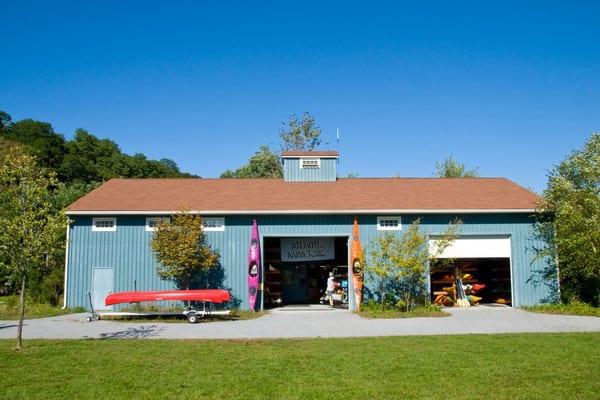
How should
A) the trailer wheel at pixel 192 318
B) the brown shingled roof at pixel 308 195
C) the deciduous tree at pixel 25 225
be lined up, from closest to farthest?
the deciduous tree at pixel 25 225 → the trailer wheel at pixel 192 318 → the brown shingled roof at pixel 308 195

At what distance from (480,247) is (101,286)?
1501 cm

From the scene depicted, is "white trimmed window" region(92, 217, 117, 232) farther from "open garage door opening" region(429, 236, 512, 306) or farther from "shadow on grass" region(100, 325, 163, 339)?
"open garage door opening" region(429, 236, 512, 306)

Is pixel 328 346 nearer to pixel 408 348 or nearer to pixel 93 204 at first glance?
pixel 408 348

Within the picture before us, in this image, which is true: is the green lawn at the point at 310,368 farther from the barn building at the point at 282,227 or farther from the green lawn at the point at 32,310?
the barn building at the point at 282,227

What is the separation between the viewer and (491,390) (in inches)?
287

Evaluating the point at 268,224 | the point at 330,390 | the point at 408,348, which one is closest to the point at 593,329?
the point at 408,348

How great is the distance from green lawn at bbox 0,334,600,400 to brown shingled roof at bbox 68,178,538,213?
856 cm

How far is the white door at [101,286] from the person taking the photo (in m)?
18.9

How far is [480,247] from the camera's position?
20.0 meters

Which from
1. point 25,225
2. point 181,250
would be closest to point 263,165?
point 181,250

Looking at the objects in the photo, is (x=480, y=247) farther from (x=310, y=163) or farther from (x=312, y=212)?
(x=310, y=163)

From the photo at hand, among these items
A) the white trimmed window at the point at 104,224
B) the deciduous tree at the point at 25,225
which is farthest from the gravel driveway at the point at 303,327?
the white trimmed window at the point at 104,224

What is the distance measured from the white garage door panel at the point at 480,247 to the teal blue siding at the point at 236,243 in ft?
0.88

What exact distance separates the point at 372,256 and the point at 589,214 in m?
8.10
